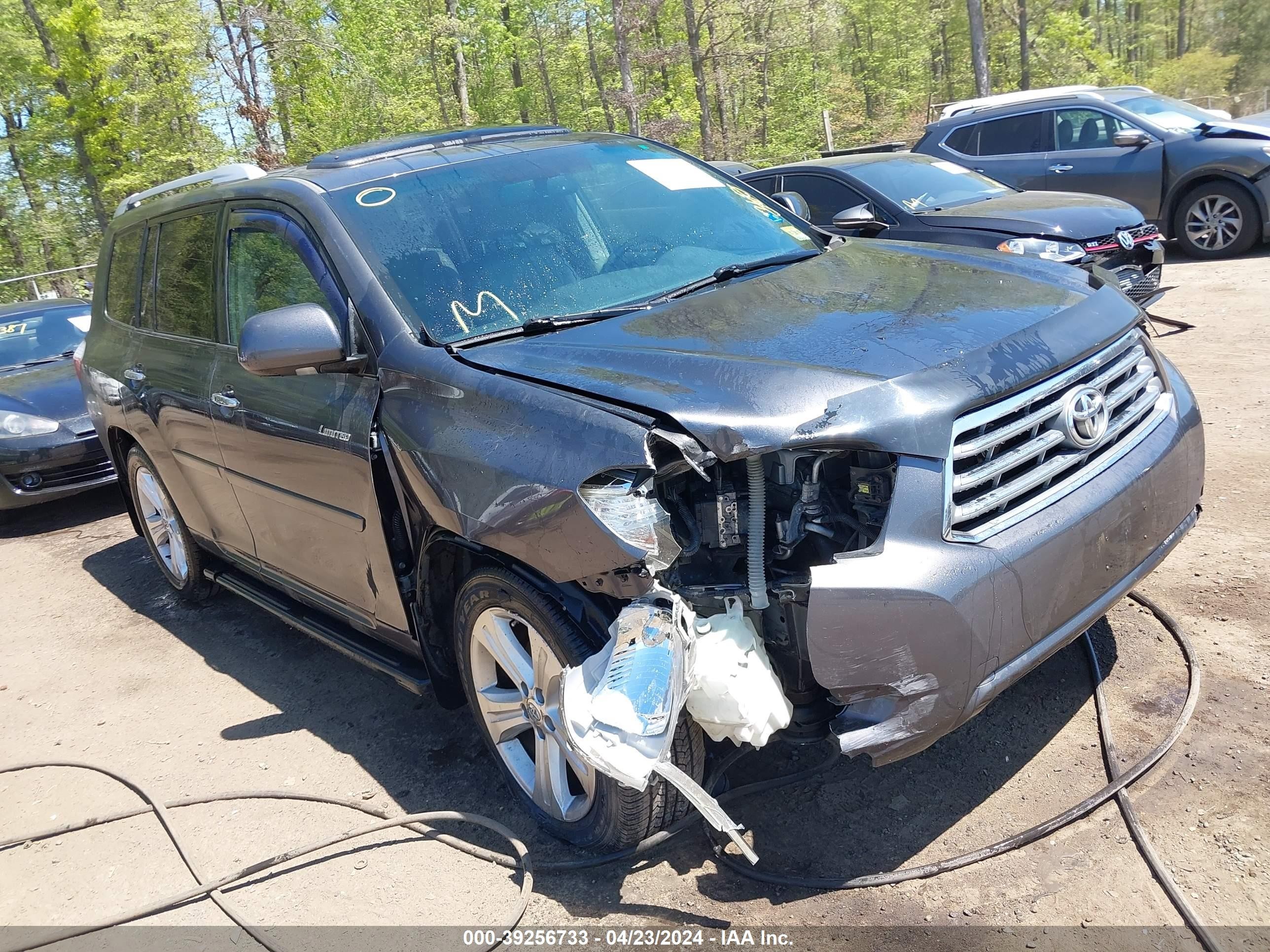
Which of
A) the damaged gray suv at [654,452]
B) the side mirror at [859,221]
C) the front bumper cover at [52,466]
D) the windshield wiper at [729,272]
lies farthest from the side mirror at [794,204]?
the front bumper cover at [52,466]

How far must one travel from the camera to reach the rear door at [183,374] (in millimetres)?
4223

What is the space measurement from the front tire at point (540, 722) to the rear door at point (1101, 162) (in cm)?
982

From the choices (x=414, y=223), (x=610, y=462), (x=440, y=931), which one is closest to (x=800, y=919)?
(x=440, y=931)

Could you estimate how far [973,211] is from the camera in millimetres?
8000

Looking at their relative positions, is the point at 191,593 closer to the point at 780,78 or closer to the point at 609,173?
the point at 609,173

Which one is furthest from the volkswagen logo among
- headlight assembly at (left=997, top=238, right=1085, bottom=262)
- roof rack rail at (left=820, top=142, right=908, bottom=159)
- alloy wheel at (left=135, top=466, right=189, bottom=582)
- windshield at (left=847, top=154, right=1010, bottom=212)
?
roof rack rail at (left=820, top=142, right=908, bottom=159)

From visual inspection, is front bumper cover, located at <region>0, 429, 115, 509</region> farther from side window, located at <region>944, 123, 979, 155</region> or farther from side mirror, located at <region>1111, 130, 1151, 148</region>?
side mirror, located at <region>1111, 130, 1151, 148</region>

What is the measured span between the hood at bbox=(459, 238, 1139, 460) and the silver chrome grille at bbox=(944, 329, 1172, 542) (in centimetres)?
5

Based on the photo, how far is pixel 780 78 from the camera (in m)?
35.3

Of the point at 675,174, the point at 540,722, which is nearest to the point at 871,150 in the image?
the point at 675,174

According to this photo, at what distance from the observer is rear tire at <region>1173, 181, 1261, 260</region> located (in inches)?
403

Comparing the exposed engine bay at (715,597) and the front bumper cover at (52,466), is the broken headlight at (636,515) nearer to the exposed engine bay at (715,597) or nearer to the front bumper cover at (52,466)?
the exposed engine bay at (715,597)

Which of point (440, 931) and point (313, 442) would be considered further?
point (313, 442)

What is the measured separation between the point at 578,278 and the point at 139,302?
9.12ft
